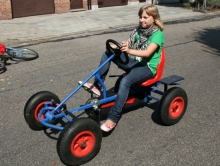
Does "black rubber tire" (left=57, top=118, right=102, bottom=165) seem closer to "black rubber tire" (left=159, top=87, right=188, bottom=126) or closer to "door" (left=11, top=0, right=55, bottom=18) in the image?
"black rubber tire" (left=159, top=87, right=188, bottom=126)

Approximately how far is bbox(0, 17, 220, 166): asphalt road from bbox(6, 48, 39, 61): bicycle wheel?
0.42ft

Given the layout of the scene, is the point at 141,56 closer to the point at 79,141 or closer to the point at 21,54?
the point at 79,141

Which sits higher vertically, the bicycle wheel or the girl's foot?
the bicycle wheel

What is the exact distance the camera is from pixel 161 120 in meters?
3.54

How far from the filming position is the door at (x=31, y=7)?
11.5 m

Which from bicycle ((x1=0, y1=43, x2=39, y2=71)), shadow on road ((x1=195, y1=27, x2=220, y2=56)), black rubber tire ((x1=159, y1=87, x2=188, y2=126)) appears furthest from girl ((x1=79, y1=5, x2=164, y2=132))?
shadow on road ((x1=195, y1=27, x2=220, y2=56))

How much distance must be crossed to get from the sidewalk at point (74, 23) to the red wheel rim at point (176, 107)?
539cm

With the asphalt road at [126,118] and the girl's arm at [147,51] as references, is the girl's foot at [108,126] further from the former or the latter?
the girl's arm at [147,51]

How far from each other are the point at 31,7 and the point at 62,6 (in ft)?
4.56

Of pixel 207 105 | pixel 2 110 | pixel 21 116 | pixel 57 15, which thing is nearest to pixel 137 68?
pixel 207 105

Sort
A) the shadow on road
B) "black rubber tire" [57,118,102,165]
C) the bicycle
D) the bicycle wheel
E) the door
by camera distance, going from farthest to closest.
→ the door < the shadow on road < the bicycle wheel < the bicycle < "black rubber tire" [57,118,102,165]

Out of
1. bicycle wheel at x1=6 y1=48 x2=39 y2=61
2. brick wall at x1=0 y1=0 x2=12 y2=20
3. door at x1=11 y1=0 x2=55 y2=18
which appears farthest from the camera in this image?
door at x1=11 y1=0 x2=55 y2=18

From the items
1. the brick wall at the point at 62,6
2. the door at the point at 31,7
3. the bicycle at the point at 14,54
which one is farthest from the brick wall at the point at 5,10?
the bicycle at the point at 14,54

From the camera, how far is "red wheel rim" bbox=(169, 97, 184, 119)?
358 cm
